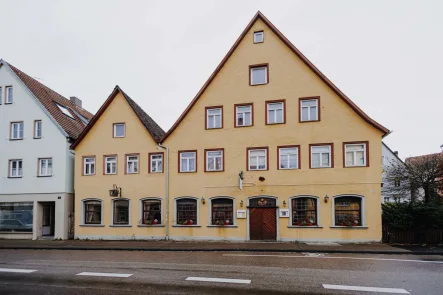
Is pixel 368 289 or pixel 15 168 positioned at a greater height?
pixel 15 168

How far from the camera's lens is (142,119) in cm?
2281

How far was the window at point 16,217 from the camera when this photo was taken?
23484mm

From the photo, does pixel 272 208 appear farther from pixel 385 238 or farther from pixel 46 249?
pixel 46 249

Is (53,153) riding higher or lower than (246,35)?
lower

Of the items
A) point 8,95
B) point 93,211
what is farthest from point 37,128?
point 93,211

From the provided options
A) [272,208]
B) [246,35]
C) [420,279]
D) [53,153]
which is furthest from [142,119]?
[420,279]

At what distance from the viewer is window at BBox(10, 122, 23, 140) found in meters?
24.5

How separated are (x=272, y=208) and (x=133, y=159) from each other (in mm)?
9413

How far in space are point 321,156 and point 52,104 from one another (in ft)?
63.8

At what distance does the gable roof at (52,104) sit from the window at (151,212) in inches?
285

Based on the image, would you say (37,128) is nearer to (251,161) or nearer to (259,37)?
(251,161)

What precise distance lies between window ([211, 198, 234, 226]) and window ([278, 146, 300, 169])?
3.75 metres

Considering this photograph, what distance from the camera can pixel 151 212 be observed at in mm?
21938

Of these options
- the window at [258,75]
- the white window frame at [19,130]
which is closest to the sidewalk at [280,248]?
the white window frame at [19,130]
